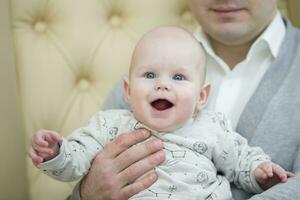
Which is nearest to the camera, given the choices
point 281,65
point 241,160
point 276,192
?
point 276,192

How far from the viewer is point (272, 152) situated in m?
0.98

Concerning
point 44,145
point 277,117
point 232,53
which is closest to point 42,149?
point 44,145

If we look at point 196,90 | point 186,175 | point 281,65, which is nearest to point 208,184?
point 186,175

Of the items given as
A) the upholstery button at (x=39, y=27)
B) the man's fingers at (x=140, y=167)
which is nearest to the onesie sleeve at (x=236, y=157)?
the man's fingers at (x=140, y=167)

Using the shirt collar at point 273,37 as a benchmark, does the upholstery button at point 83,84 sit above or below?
below

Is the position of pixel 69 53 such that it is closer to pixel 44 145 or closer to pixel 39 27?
pixel 39 27

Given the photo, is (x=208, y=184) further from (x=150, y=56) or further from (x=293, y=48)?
(x=293, y=48)

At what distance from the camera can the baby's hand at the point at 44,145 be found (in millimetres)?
785

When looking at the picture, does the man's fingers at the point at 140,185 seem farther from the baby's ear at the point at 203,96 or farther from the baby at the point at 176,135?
the baby's ear at the point at 203,96

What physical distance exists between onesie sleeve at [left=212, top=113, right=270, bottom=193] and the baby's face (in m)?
0.08

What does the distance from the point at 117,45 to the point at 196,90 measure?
0.46 metres

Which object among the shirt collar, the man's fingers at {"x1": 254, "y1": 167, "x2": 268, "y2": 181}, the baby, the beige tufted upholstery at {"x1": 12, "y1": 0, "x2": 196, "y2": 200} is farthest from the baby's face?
the beige tufted upholstery at {"x1": 12, "y1": 0, "x2": 196, "y2": 200}

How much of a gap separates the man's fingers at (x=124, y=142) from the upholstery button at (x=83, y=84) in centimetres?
38

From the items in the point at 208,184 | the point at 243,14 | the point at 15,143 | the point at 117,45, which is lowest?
the point at 15,143
